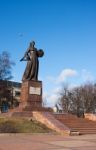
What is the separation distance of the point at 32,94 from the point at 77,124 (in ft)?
17.6

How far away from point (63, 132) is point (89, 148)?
25.3 ft

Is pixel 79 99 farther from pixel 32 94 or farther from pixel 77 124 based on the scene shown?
pixel 77 124

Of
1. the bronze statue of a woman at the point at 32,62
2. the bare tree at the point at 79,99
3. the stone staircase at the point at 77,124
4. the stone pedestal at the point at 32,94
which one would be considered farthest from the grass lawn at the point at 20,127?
the bare tree at the point at 79,99

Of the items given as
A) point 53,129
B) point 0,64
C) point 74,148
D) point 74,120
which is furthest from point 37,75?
point 0,64

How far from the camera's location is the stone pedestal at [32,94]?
88.1 ft

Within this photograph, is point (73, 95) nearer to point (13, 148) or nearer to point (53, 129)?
point (53, 129)

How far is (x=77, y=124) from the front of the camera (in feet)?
77.0

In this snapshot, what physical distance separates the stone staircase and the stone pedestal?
101 inches

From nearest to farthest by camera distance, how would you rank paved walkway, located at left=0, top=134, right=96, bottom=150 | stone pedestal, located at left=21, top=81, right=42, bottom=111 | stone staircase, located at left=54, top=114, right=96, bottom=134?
paved walkway, located at left=0, top=134, right=96, bottom=150 → stone staircase, located at left=54, top=114, right=96, bottom=134 → stone pedestal, located at left=21, top=81, right=42, bottom=111

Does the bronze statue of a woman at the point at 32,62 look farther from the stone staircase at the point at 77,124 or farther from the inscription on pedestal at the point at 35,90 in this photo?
the stone staircase at the point at 77,124

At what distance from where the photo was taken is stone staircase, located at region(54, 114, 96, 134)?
22.0 metres

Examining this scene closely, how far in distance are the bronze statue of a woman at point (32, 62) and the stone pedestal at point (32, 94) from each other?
1.95 ft

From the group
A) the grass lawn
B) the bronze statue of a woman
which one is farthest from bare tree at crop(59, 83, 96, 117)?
the grass lawn

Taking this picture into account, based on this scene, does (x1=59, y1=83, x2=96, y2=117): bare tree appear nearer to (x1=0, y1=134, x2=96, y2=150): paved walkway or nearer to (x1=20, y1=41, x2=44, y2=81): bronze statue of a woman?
(x1=20, y1=41, x2=44, y2=81): bronze statue of a woman
